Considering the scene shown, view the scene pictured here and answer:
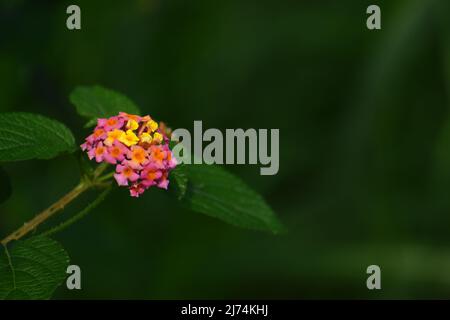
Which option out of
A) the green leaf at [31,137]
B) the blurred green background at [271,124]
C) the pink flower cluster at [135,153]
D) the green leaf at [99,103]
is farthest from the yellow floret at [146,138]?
the blurred green background at [271,124]

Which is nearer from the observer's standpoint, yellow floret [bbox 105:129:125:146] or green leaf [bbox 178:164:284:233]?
yellow floret [bbox 105:129:125:146]

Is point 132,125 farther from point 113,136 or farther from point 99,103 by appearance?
point 99,103

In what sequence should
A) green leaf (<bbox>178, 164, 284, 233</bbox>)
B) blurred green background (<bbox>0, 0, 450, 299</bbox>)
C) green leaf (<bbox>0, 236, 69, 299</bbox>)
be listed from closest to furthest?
green leaf (<bbox>0, 236, 69, 299</bbox>)
green leaf (<bbox>178, 164, 284, 233</bbox>)
blurred green background (<bbox>0, 0, 450, 299</bbox>)

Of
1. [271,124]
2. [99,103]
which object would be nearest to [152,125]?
[99,103]

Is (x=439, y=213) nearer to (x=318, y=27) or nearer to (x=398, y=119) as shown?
(x=398, y=119)

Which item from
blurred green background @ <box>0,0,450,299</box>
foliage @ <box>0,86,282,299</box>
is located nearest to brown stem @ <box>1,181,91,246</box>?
foliage @ <box>0,86,282,299</box>

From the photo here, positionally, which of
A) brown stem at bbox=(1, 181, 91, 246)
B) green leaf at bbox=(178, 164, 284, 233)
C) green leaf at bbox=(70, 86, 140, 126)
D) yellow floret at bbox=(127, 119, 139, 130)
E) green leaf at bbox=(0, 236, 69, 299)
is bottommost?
green leaf at bbox=(0, 236, 69, 299)

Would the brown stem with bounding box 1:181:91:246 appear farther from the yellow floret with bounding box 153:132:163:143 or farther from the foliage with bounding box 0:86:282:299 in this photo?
the yellow floret with bounding box 153:132:163:143
